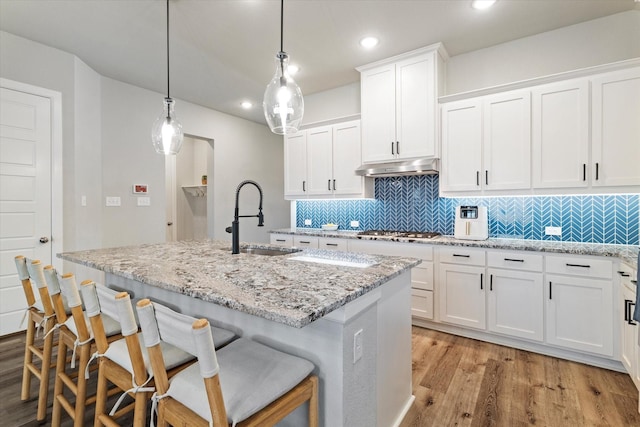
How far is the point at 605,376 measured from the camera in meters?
2.28

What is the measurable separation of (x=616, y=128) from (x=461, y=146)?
1.15m

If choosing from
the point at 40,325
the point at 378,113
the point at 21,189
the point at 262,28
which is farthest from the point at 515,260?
the point at 21,189

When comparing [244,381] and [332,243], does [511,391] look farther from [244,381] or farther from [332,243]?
[332,243]

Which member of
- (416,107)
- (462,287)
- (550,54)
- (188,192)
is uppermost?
(550,54)

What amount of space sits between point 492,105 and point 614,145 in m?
0.99

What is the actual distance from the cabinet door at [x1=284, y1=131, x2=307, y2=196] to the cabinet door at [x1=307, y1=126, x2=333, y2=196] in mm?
86

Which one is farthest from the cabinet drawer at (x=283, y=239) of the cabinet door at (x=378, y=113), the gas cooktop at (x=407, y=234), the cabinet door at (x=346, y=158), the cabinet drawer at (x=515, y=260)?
the cabinet drawer at (x=515, y=260)

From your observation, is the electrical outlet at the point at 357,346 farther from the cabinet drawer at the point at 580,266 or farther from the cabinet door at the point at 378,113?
the cabinet door at the point at 378,113

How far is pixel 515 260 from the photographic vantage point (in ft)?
8.71

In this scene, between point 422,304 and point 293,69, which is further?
point 293,69

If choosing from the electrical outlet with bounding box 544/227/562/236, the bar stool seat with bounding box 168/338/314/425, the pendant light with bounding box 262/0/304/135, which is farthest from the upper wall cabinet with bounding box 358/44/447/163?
the bar stool seat with bounding box 168/338/314/425

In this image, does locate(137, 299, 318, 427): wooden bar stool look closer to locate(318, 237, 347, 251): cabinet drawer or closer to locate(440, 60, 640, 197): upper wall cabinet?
locate(318, 237, 347, 251): cabinet drawer

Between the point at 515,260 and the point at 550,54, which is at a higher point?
the point at 550,54

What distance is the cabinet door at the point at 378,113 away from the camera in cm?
346
